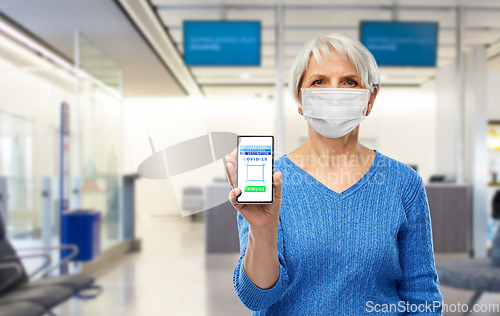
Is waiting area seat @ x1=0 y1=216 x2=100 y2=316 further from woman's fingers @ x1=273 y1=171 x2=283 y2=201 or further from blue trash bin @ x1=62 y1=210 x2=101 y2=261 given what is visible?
woman's fingers @ x1=273 y1=171 x2=283 y2=201

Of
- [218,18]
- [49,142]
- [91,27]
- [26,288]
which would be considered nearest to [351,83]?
[26,288]

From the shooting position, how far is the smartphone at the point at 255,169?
0.57 m

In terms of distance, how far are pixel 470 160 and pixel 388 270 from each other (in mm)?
4233

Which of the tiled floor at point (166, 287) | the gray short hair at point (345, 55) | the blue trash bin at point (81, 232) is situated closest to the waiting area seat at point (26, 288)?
the tiled floor at point (166, 287)

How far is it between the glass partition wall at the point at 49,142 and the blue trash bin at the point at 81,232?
274mm

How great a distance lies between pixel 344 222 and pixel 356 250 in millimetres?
61

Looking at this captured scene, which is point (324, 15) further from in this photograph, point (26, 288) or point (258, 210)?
point (258, 210)

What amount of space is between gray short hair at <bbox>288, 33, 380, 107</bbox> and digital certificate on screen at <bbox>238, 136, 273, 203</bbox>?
0.26 m

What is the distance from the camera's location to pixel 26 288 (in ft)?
6.96

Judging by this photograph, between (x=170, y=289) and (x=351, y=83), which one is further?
(x=170, y=289)

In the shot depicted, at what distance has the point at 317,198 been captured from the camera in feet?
2.54

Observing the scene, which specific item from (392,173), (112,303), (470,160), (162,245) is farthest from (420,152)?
(392,173)

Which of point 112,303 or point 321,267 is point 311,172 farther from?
point 112,303

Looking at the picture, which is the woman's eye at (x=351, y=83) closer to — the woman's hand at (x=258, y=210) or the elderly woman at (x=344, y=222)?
the elderly woman at (x=344, y=222)
